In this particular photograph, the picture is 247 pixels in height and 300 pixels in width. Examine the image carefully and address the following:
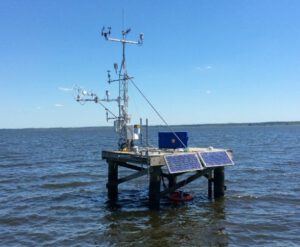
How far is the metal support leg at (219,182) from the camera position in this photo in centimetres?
2131

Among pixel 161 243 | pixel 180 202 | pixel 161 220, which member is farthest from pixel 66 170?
pixel 161 243

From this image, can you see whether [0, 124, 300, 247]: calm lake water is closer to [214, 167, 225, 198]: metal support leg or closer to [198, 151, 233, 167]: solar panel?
[214, 167, 225, 198]: metal support leg

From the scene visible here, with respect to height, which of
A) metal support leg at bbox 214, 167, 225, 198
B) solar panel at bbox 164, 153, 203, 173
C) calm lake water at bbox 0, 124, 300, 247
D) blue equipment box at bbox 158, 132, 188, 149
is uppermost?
→ blue equipment box at bbox 158, 132, 188, 149

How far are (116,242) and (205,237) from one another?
135 inches

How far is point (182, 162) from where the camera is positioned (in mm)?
18547

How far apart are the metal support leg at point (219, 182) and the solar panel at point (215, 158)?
3.50 ft

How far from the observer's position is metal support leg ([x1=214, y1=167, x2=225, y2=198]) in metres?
21.3

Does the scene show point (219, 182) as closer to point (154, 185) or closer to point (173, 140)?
point (173, 140)

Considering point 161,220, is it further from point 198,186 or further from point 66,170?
point 66,170

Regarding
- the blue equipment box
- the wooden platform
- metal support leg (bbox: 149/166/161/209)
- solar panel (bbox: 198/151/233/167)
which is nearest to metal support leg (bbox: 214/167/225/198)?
A: the wooden platform

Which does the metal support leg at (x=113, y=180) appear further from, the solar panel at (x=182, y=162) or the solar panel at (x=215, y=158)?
the solar panel at (x=215, y=158)

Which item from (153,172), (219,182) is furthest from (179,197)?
(153,172)

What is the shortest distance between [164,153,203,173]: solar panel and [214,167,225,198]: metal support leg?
2.63 m

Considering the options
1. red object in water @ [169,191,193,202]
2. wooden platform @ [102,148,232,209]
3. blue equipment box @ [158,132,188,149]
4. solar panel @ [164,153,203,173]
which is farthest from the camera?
red object in water @ [169,191,193,202]
